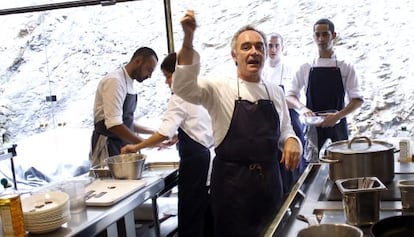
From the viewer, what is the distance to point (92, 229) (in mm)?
1519

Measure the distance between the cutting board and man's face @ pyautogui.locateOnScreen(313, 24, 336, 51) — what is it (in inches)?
57.1

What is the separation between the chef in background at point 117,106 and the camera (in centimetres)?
244

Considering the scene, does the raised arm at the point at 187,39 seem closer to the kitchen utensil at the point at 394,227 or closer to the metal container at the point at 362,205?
the metal container at the point at 362,205

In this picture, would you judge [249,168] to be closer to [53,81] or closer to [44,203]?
[44,203]

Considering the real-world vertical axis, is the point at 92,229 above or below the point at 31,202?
below

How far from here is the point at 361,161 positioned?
4.31ft

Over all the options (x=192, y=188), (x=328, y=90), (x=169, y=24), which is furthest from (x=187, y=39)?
(x=169, y=24)

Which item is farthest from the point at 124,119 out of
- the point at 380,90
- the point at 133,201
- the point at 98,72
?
the point at 380,90

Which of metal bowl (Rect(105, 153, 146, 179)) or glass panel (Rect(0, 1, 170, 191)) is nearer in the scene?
metal bowl (Rect(105, 153, 146, 179))

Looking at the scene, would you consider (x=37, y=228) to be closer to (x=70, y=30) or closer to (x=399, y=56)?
(x=399, y=56)

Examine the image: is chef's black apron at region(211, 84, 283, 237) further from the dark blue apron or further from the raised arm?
the dark blue apron

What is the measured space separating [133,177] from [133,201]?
0.24 meters

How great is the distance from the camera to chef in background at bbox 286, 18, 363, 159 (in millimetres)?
2689

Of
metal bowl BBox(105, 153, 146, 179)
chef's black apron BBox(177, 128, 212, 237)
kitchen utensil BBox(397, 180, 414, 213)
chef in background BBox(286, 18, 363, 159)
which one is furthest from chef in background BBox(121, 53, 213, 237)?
kitchen utensil BBox(397, 180, 414, 213)
